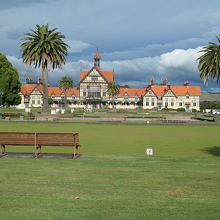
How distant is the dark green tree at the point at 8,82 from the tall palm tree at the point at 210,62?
36205 millimetres

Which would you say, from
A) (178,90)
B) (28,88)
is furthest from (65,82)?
(178,90)

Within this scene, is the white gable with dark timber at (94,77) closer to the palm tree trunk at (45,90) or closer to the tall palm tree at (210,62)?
the palm tree trunk at (45,90)

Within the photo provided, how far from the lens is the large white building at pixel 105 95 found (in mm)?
121750

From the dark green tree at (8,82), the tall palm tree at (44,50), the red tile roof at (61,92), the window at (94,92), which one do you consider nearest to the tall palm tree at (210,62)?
the tall palm tree at (44,50)

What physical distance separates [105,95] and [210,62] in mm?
83971

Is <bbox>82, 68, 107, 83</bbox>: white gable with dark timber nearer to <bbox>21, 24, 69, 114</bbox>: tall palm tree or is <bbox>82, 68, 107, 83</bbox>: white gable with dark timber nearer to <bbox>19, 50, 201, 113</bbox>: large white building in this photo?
<bbox>19, 50, 201, 113</bbox>: large white building

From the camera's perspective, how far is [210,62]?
134 feet

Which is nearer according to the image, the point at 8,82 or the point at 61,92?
the point at 8,82

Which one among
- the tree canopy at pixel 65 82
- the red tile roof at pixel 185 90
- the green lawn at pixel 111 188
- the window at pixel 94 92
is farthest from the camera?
the red tile roof at pixel 185 90

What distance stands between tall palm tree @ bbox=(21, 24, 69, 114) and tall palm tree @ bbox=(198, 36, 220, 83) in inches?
926

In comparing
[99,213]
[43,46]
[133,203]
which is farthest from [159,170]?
[43,46]

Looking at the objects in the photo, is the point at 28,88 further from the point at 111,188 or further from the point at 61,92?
the point at 111,188

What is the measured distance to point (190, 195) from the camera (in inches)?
291

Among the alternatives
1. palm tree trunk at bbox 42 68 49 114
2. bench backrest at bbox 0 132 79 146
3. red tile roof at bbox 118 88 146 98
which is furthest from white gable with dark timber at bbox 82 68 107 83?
bench backrest at bbox 0 132 79 146
